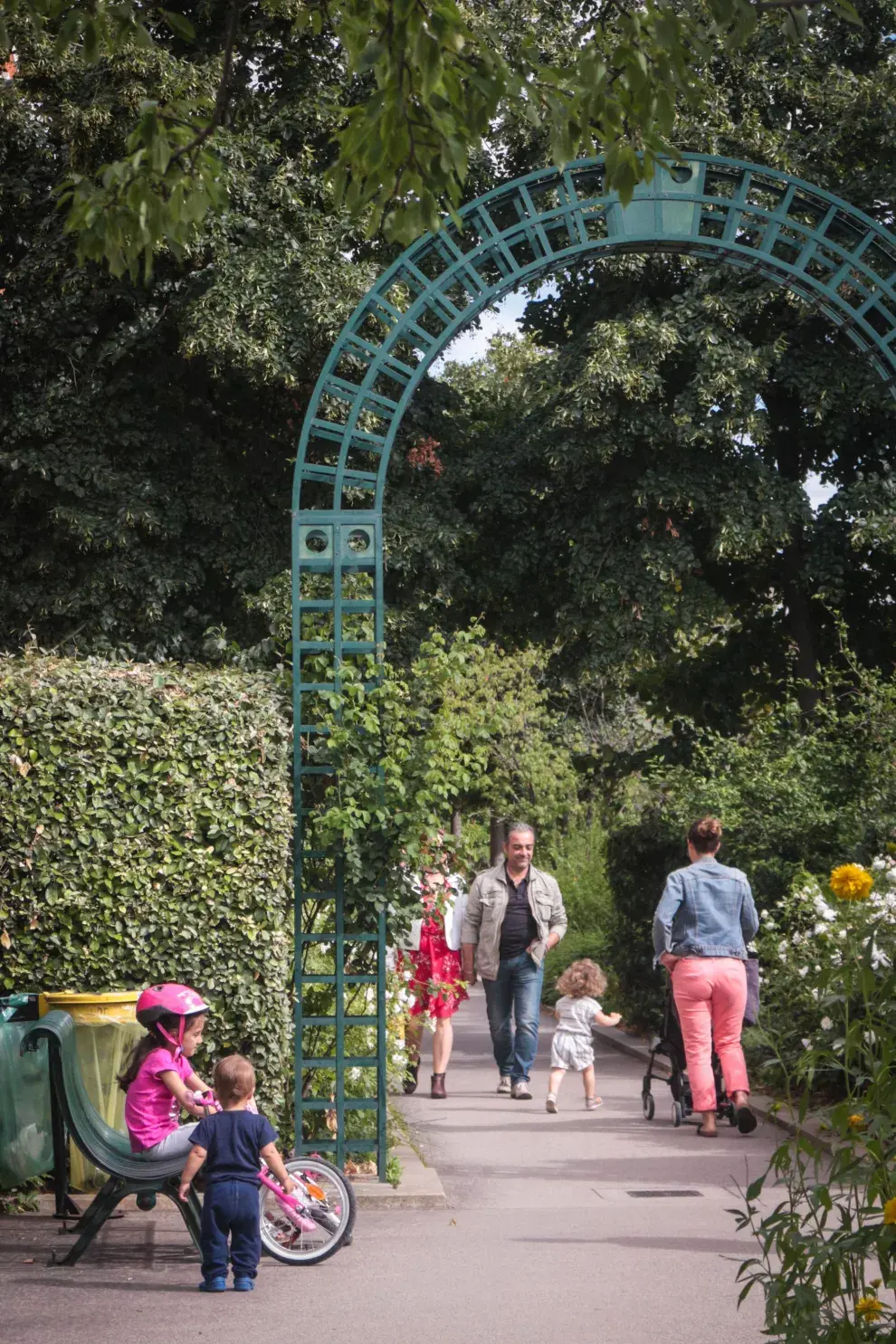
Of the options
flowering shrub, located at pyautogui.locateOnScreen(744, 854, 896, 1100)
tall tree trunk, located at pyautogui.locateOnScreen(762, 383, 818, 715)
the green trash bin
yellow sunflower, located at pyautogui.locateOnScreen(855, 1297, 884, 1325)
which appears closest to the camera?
yellow sunflower, located at pyautogui.locateOnScreen(855, 1297, 884, 1325)

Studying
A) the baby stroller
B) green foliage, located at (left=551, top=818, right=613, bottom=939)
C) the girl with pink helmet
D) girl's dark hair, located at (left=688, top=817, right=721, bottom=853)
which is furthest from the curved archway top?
green foliage, located at (left=551, top=818, right=613, bottom=939)

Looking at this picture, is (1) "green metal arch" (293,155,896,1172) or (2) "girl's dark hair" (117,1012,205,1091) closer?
(2) "girl's dark hair" (117,1012,205,1091)

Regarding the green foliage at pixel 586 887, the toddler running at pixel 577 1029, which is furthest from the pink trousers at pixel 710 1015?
the green foliage at pixel 586 887

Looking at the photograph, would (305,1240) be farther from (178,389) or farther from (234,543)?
(178,389)

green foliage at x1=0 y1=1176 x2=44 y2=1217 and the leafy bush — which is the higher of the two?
the leafy bush

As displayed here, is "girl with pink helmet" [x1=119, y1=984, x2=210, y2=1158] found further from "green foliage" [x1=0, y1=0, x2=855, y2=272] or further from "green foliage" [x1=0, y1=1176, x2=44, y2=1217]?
"green foliage" [x1=0, y1=0, x2=855, y2=272]

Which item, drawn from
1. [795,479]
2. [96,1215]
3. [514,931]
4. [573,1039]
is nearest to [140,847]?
[96,1215]

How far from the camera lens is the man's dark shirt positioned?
11.6 meters

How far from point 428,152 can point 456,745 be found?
3652mm

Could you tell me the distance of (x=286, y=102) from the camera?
14758mm

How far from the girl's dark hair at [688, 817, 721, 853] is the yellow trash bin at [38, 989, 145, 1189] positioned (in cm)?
353

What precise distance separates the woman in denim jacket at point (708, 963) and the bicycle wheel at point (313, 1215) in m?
3.05

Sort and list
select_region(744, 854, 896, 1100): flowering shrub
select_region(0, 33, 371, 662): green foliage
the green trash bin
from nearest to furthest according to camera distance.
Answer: the green trash bin, select_region(744, 854, 896, 1100): flowering shrub, select_region(0, 33, 371, 662): green foliage

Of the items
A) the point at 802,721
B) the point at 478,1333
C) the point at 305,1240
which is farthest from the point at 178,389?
the point at 478,1333
